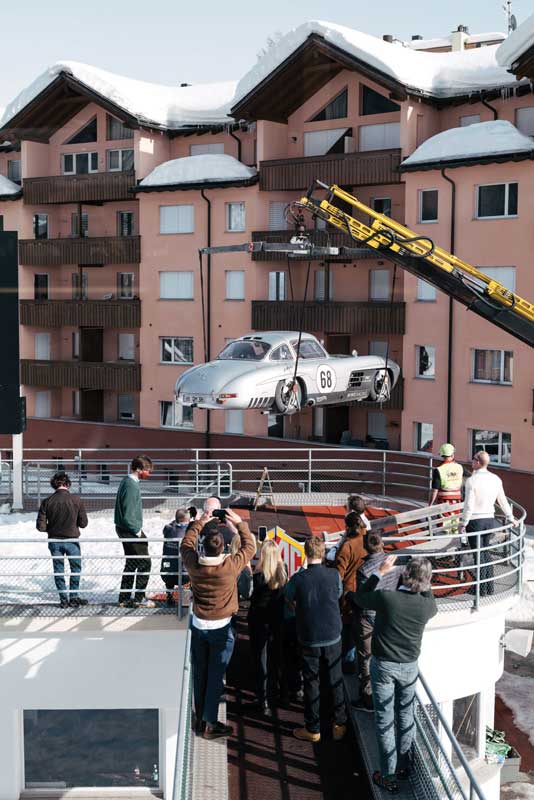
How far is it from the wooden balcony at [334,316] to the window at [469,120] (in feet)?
23.6

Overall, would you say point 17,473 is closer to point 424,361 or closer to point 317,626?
point 317,626

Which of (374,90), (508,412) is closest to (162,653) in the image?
(508,412)

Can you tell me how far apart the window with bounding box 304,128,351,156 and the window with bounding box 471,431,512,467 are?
12.3 m

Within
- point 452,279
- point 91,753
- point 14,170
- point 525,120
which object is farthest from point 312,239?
point 91,753

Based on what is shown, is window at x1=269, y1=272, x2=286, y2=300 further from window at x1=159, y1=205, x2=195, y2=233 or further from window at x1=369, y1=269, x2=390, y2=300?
window at x1=159, y1=205, x2=195, y2=233

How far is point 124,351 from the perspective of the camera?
156ft

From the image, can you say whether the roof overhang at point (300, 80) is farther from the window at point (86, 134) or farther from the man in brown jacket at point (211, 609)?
the man in brown jacket at point (211, 609)

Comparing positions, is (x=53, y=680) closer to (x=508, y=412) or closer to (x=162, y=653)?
(x=162, y=653)

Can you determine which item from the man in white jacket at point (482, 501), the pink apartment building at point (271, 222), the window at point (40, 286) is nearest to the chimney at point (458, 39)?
the pink apartment building at point (271, 222)

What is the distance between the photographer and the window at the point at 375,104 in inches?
1549

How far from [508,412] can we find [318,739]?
23962mm

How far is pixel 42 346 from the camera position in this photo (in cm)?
4803

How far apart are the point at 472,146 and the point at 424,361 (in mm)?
7458

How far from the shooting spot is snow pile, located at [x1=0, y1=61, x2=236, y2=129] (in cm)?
4416
